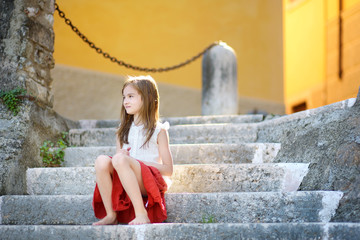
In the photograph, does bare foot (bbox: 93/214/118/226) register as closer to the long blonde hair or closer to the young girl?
the young girl

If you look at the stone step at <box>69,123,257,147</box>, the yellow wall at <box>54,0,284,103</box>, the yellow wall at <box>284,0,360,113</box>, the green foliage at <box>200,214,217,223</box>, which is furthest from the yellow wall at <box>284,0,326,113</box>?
the green foliage at <box>200,214,217,223</box>

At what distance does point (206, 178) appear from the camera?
3.11 metres

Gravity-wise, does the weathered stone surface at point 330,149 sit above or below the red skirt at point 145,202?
above

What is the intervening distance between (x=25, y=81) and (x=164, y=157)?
4.01ft

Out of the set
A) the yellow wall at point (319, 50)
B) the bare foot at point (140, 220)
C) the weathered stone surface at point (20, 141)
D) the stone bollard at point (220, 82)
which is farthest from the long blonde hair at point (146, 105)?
the yellow wall at point (319, 50)

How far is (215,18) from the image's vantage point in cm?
787

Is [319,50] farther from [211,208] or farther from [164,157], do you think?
[211,208]

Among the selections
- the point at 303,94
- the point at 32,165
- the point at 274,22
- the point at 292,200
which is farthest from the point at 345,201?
the point at 303,94

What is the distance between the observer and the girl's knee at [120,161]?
8.71 ft

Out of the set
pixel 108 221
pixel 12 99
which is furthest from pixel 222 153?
pixel 12 99

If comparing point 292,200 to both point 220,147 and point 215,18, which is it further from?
point 215,18

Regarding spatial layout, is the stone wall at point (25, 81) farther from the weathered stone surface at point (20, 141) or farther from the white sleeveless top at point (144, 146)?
the white sleeveless top at point (144, 146)

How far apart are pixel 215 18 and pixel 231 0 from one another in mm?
420

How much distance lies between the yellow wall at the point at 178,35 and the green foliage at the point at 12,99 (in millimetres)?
3335
